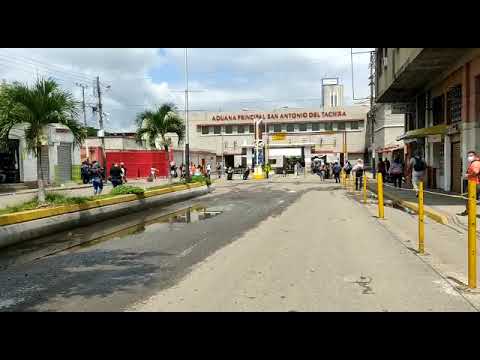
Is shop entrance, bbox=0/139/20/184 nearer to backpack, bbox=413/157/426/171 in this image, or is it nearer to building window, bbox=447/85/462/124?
backpack, bbox=413/157/426/171

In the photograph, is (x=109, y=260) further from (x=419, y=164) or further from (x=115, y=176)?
(x=115, y=176)

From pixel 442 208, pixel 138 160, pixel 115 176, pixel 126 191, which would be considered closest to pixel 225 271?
pixel 442 208

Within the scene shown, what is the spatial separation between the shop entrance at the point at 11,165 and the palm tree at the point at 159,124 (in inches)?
298

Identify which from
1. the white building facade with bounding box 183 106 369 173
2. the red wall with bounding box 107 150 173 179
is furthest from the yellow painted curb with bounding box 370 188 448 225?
the white building facade with bounding box 183 106 369 173

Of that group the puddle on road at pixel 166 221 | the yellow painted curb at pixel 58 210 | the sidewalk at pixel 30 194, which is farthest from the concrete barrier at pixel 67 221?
the sidewalk at pixel 30 194

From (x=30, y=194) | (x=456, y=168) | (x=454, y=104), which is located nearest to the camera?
(x=456, y=168)

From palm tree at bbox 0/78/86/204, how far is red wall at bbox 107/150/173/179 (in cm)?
2853

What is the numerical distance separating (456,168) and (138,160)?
29.9 metres

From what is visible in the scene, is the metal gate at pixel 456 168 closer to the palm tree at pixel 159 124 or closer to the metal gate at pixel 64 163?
the palm tree at pixel 159 124

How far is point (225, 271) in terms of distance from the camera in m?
6.96

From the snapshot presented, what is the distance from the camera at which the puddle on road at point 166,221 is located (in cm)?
1049
